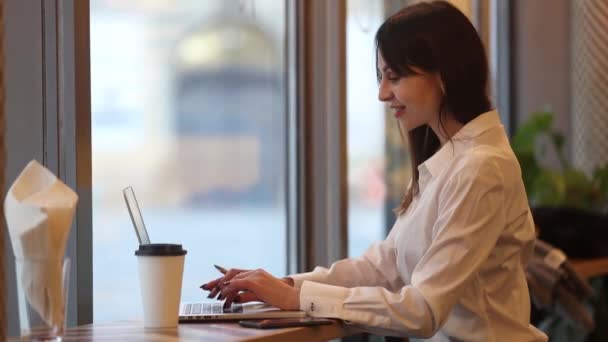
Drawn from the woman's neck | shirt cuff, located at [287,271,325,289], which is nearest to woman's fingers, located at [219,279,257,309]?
shirt cuff, located at [287,271,325,289]

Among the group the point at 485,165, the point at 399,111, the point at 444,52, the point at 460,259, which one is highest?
the point at 444,52

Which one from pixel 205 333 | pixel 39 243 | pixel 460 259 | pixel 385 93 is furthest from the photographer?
pixel 385 93

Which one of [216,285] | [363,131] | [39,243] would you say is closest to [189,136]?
[363,131]

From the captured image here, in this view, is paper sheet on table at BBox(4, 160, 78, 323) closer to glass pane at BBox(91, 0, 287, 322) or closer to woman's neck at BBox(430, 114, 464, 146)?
woman's neck at BBox(430, 114, 464, 146)

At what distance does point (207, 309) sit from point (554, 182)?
255 centimetres

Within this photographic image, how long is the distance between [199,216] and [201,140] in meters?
0.24

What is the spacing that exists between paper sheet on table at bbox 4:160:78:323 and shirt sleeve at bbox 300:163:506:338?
51 cm

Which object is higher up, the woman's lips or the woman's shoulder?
the woman's lips

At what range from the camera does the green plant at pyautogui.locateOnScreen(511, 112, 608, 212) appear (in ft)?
13.4

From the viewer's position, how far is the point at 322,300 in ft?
5.82

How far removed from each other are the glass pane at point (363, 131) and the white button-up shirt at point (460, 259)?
1393 mm

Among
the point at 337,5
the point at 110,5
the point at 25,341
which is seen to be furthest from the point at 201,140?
the point at 25,341

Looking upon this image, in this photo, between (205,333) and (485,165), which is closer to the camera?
(205,333)

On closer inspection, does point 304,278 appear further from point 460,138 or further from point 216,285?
point 460,138
